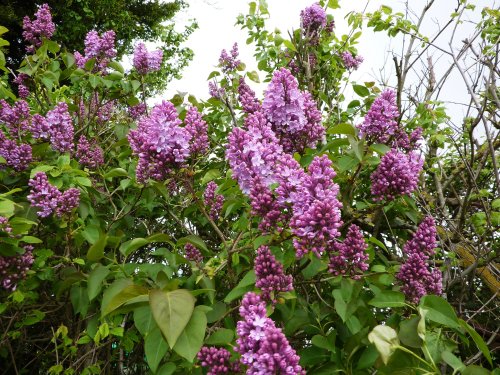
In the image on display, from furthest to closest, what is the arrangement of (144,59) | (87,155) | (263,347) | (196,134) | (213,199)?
(144,59), (87,155), (213,199), (196,134), (263,347)

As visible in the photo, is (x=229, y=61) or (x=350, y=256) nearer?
(x=350, y=256)

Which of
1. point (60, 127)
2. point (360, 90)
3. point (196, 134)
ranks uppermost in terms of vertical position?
point (360, 90)

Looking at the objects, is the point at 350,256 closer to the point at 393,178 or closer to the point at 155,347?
the point at 393,178

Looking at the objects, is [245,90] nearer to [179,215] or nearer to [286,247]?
[179,215]

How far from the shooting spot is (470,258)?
9.16ft

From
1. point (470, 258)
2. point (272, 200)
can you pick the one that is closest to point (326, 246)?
point (272, 200)

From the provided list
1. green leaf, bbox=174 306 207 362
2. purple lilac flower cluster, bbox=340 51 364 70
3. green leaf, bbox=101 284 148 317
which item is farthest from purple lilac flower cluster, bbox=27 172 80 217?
purple lilac flower cluster, bbox=340 51 364 70

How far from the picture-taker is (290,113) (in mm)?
1812

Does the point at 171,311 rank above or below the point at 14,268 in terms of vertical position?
below

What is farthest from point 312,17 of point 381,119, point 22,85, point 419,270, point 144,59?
point 22,85

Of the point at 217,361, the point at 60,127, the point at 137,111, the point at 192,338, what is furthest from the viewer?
the point at 137,111

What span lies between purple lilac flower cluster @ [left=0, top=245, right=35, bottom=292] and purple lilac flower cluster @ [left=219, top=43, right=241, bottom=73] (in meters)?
1.73

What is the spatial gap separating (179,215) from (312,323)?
3.75ft

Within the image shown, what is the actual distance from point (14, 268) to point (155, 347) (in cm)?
101
